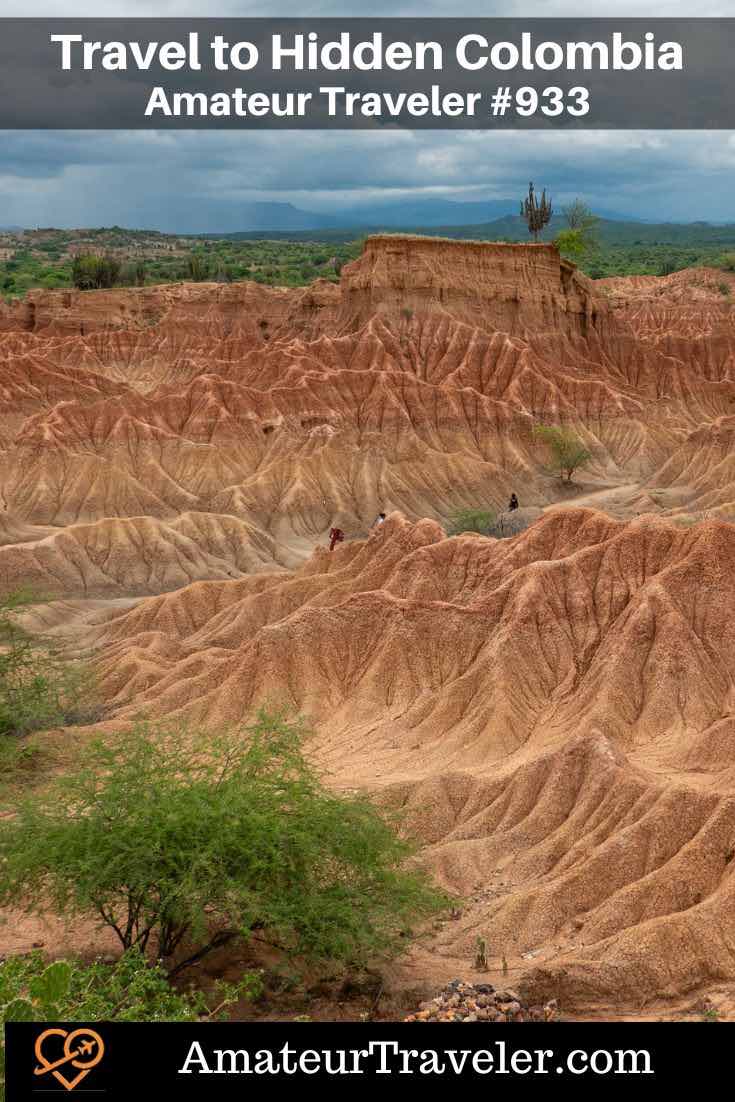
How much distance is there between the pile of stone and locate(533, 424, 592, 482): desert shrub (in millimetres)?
59450

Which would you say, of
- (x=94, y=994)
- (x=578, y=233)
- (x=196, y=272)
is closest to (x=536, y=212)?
(x=578, y=233)

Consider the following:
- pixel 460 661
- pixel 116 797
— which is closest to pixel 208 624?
pixel 460 661

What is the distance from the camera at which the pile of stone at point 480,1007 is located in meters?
16.6

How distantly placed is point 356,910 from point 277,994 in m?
1.87

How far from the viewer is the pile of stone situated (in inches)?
652

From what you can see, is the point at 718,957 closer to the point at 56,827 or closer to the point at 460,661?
the point at 56,827

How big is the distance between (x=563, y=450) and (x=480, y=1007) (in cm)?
6155

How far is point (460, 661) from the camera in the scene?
32.2 meters

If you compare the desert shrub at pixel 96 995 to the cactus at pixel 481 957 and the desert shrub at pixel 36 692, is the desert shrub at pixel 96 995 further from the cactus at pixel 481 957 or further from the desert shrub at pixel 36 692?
the desert shrub at pixel 36 692

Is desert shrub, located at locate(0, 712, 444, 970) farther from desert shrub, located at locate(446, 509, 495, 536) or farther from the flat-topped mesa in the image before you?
the flat-topped mesa
